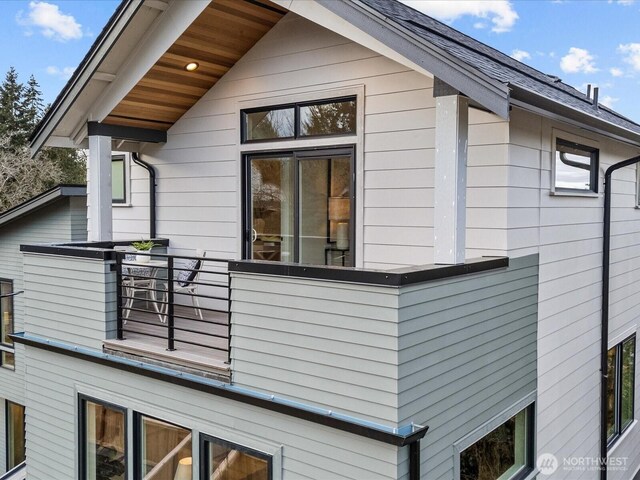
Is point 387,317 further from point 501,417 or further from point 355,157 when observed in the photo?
point 355,157

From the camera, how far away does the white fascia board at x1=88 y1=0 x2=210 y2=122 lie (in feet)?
18.7

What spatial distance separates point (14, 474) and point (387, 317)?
8701mm

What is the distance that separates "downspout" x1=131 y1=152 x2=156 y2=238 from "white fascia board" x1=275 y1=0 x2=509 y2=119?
365 cm

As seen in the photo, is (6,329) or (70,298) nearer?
(70,298)

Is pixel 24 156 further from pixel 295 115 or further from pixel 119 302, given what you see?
pixel 119 302

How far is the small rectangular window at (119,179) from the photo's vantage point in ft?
26.9

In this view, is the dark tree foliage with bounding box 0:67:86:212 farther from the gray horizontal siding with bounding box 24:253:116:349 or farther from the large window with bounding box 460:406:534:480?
the large window with bounding box 460:406:534:480

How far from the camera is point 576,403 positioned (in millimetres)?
6621

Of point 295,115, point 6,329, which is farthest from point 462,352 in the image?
point 6,329

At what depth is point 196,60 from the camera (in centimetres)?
654

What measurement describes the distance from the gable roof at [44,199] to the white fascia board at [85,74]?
3.33 m

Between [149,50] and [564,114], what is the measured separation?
4093 mm

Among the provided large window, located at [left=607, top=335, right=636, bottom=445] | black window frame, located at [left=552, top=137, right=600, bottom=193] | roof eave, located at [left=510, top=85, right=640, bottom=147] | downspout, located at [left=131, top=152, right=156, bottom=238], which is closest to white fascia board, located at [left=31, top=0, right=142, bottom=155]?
downspout, located at [left=131, top=152, right=156, bottom=238]

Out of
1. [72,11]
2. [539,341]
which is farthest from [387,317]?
[72,11]
